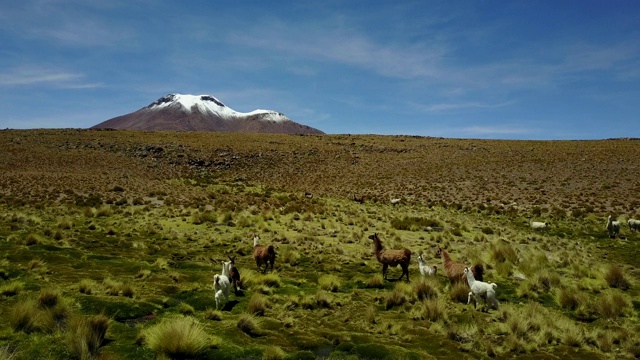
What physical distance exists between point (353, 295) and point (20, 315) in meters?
7.77

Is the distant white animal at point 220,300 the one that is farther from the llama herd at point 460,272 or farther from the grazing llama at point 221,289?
the llama herd at point 460,272

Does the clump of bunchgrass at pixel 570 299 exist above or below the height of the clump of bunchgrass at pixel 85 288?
below

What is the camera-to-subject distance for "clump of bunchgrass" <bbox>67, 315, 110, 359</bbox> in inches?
253

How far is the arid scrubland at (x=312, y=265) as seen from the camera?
7.81 meters

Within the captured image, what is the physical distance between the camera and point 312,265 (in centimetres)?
1614

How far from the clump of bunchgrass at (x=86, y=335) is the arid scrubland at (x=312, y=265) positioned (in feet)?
0.09

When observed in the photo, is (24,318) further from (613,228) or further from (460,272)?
(613,228)

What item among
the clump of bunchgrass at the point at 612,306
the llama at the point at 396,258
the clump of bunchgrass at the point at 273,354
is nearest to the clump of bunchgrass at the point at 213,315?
the clump of bunchgrass at the point at 273,354

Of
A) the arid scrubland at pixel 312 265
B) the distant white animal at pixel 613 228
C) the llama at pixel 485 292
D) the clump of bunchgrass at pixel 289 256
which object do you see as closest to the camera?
the arid scrubland at pixel 312 265

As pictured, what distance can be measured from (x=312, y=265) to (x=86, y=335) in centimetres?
1006

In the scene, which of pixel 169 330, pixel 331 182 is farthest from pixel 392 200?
pixel 169 330

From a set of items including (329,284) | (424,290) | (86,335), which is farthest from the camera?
(329,284)

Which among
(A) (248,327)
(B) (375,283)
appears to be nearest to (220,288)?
(A) (248,327)

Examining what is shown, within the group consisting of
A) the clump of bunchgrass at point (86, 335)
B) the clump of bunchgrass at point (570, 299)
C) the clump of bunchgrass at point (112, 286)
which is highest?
the clump of bunchgrass at point (86, 335)
